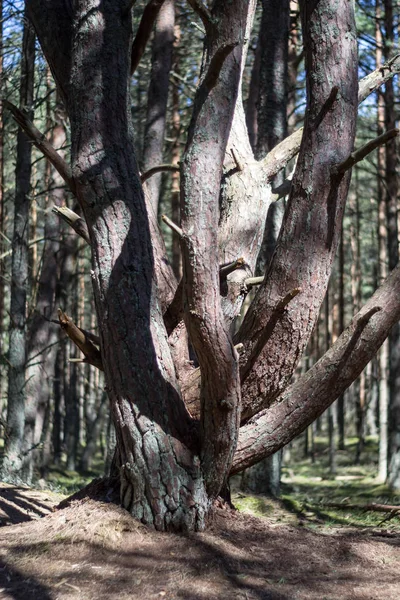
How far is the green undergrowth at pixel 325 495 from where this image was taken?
6211mm

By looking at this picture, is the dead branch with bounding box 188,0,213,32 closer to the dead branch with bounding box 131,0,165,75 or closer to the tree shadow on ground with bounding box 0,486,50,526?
the dead branch with bounding box 131,0,165,75

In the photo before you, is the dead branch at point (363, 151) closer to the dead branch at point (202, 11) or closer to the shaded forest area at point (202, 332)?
the shaded forest area at point (202, 332)

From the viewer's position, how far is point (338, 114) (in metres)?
4.34

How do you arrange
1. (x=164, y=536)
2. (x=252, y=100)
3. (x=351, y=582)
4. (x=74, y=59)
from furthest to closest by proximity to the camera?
(x=252, y=100) < (x=74, y=59) < (x=164, y=536) < (x=351, y=582)

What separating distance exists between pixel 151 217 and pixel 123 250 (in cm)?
88

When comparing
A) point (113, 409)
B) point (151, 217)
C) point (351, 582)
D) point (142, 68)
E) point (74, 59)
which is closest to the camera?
point (351, 582)

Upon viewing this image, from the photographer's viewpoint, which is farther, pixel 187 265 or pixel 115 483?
pixel 115 483

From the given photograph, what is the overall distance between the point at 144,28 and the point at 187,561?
384cm

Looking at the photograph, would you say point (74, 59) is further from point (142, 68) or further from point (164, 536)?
point (142, 68)

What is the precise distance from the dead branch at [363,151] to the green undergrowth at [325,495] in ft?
8.16

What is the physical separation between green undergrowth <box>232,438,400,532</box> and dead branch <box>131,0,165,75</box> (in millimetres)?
3771

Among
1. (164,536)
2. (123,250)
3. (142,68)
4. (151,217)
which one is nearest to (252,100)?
(142,68)

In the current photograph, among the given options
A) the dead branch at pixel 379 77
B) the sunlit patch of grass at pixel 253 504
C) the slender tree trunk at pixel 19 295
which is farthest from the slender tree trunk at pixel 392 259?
the dead branch at pixel 379 77

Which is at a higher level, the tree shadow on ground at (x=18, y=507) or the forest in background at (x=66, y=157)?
the forest in background at (x=66, y=157)
